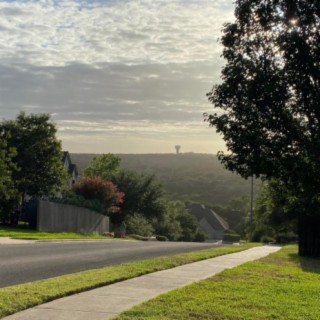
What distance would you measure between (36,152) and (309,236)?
23.8m

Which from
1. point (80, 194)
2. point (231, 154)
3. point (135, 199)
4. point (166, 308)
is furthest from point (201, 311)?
point (135, 199)

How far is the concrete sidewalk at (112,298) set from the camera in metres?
7.77

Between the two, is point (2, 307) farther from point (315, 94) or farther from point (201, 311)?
point (315, 94)

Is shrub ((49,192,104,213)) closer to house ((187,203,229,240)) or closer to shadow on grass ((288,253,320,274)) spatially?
shadow on grass ((288,253,320,274))

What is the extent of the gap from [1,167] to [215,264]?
18.0 m

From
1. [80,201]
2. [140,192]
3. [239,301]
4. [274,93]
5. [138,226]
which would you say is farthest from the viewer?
[140,192]

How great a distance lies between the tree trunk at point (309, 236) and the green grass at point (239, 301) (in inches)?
426

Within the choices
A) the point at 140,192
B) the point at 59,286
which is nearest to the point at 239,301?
the point at 59,286

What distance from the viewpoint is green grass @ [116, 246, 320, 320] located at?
7.93 m

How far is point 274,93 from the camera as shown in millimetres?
7887

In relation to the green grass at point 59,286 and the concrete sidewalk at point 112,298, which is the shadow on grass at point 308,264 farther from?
the green grass at point 59,286

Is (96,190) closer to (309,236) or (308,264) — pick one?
(309,236)

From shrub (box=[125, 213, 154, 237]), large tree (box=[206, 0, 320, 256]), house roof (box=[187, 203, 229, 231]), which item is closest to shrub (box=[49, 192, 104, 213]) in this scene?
shrub (box=[125, 213, 154, 237])

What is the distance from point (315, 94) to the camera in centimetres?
786
